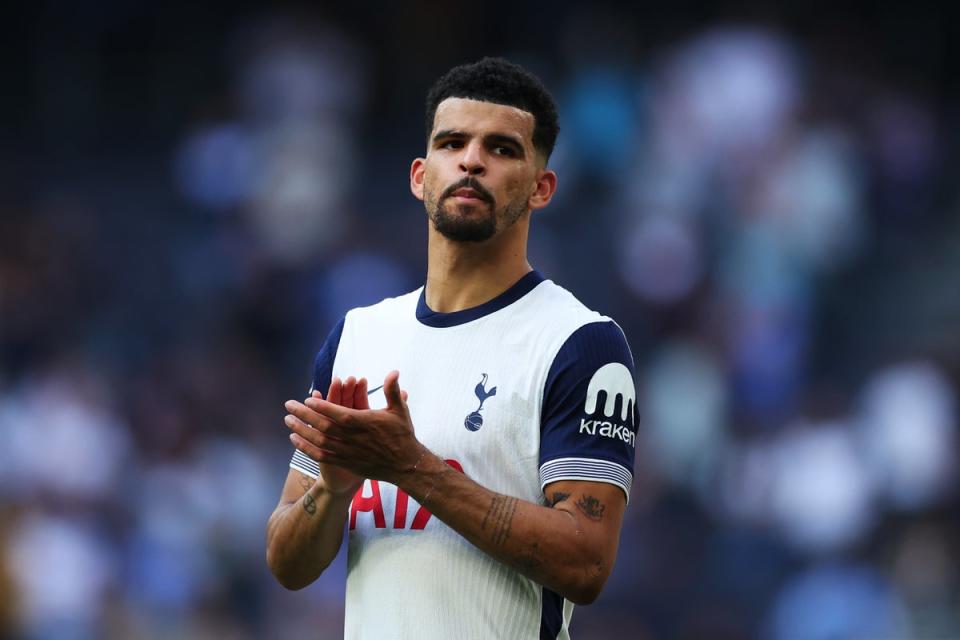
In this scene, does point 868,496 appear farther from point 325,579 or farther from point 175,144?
point 175,144

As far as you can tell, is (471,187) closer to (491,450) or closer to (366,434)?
(491,450)

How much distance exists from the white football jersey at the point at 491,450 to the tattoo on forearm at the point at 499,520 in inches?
7.4

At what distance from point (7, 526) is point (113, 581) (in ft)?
2.77

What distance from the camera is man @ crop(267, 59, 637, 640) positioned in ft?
12.3

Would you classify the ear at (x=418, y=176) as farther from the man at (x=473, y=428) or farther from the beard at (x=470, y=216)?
the beard at (x=470, y=216)

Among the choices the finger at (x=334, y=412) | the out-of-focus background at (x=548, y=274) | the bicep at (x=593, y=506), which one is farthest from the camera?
the out-of-focus background at (x=548, y=274)

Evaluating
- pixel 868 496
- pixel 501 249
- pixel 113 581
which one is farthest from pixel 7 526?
pixel 501 249

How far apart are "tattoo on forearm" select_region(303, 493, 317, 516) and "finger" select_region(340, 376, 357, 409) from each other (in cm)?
42

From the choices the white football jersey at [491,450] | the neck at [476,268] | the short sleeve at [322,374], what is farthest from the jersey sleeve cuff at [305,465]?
the neck at [476,268]

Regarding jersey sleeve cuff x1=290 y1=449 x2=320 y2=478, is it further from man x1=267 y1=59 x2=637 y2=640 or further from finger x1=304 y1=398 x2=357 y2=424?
finger x1=304 y1=398 x2=357 y2=424

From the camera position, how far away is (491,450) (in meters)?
3.99

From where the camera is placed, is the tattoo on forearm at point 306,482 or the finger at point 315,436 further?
the tattoo on forearm at point 306,482

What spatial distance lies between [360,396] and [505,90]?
1.06 metres

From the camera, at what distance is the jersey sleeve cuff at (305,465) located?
4297mm
